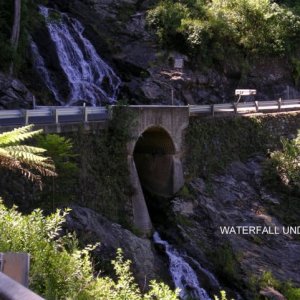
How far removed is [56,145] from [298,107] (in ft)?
68.4

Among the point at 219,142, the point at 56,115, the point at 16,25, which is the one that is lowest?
the point at 219,142

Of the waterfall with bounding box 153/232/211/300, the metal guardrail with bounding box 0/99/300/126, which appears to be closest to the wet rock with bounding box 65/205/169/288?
the waterfall with bounding box 153/232/211/300

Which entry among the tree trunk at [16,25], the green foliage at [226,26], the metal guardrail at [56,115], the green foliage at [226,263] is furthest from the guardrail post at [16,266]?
the green foliage at [226,26]

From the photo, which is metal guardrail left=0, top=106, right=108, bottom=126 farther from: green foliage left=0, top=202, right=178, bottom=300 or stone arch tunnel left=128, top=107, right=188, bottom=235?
green foliage left=0, top=202, right=178, bottom=300

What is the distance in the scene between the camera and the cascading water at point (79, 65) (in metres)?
27.1

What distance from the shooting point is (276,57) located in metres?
37.8

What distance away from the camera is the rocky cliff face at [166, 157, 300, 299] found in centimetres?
1775

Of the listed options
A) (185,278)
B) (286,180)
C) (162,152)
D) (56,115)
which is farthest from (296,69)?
(56,115)

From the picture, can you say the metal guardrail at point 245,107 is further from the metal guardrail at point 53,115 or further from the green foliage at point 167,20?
the green foliage at point 167,20

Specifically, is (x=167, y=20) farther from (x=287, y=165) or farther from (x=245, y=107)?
(x=287, y=165)

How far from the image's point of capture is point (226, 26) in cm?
3503

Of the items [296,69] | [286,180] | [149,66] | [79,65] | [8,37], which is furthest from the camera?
[296,69]

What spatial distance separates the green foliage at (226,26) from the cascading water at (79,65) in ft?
18.3

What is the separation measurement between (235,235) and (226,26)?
763 inches
